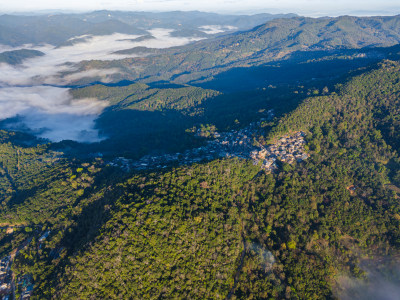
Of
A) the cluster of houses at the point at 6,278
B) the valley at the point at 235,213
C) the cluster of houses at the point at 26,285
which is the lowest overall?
the cluster of houses at the point at 6,278

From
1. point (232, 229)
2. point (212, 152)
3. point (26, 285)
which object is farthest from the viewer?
point (212, 152)

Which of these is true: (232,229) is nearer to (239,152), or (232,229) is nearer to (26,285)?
(239,152)

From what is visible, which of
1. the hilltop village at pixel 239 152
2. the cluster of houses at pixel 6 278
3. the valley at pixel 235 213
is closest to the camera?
the valley at pixel 235 213

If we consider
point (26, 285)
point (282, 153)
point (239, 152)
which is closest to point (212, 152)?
point (239, 152)

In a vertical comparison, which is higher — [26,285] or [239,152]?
[239,152]

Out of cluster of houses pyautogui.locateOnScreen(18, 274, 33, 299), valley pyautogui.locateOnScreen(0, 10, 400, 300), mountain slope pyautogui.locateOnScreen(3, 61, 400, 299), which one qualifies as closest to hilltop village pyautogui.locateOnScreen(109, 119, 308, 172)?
valley pyautogui.locateOnScreen(0, 10, 400, 300)

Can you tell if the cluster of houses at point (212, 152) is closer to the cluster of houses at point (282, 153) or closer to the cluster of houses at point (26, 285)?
the cluster of houses at point (282, 153)

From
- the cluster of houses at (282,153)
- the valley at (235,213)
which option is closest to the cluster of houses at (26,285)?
the valley at (235,213)

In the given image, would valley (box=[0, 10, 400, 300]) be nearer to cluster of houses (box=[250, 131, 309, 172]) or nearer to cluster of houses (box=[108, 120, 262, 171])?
cluster of houses (box=[250, 131, 309, 172])
